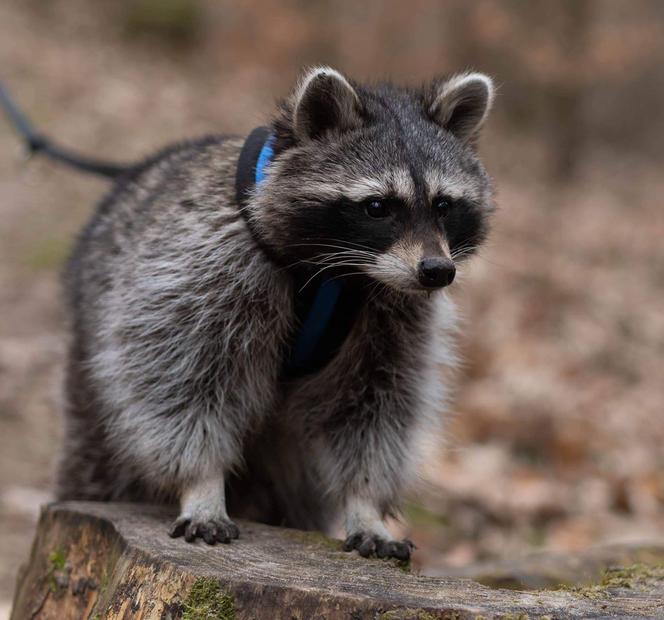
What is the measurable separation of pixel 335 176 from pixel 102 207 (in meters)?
1.77

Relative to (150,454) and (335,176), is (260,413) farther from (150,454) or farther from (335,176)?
(335,176)

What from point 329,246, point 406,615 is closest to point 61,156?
point 329,246

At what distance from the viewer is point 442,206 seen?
3230mm

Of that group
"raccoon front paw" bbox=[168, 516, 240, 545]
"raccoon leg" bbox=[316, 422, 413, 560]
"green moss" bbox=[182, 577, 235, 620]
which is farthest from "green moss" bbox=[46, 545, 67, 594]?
"raccoon leg" bbox=[316, 422, 413, 560]

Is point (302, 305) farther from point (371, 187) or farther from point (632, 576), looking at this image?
point (632, 576)

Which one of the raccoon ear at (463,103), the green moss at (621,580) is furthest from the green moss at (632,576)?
the raccoon ear at (463,103)

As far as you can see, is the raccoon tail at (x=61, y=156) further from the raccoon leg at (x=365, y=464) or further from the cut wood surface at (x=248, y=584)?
the cut wood surface at (x=248, y=584)

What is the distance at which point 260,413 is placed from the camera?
11.8 feet

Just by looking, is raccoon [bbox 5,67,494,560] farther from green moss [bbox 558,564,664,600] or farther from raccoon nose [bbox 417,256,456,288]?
green moss [bbox 558,564,664,600]

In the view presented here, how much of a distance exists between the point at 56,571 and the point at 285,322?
3.89ft

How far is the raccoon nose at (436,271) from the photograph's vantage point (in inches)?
117

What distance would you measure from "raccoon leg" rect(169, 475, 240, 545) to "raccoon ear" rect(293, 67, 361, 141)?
4.28 feet

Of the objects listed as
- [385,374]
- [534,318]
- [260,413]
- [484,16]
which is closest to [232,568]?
[260,413]

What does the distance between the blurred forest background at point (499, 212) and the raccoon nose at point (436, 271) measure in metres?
1.32
